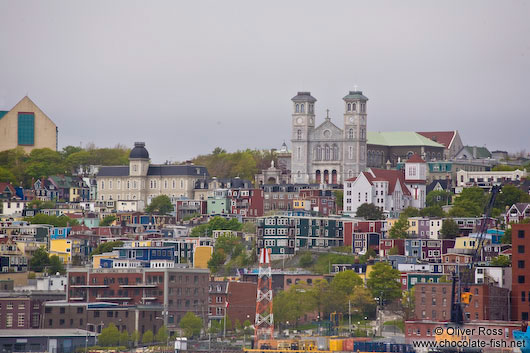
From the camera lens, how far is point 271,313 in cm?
10906

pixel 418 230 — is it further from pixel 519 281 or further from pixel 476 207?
pixel 519 281

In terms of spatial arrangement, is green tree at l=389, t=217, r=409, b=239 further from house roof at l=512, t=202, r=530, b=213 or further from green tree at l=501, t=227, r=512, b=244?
green tree at l=501, t=227, r=512, b=244

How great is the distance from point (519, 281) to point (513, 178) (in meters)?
57.0

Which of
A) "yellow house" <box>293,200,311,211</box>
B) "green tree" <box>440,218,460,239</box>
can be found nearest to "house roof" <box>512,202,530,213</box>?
"green tree" <box>440,218,460,239</box>

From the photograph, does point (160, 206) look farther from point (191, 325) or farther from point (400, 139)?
point (191, 325)

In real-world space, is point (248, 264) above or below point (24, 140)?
below

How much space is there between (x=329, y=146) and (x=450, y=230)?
39.9 m

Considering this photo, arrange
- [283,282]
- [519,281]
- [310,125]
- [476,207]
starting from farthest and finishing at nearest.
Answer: [310,125] < [476,207] < [283,282] < [519,281]

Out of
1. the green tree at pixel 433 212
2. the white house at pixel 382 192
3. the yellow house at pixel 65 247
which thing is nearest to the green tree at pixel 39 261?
the yellow house at pixel 65 247

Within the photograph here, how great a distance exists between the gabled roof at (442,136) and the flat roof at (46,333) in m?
89.2

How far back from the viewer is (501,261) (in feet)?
383

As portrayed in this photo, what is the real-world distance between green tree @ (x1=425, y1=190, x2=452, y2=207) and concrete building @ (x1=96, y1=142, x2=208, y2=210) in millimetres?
23848

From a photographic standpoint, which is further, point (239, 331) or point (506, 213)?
point (506, 213)

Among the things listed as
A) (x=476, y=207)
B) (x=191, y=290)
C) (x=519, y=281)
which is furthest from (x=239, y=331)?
(x=476, y=207)
